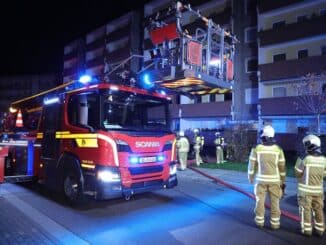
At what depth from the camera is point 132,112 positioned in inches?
299

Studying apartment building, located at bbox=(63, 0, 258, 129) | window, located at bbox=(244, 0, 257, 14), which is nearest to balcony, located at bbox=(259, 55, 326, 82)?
apartment building, located at bbox=(63, 0, 258, 129)

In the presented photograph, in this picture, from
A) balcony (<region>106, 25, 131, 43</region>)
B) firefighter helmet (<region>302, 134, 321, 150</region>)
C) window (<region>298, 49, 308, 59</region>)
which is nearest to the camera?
firefighter helmet (<region>302, 134, 321, 150</region>)

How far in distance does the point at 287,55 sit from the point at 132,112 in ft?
80.1

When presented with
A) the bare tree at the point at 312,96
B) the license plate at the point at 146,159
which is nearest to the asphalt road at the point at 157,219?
the license plate at the point at 146,159

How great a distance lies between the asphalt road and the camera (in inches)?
215

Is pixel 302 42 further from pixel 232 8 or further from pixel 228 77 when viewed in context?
pixel 228 77

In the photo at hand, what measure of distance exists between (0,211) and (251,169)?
501 cm

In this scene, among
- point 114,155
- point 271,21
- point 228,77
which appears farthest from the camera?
point 271,21

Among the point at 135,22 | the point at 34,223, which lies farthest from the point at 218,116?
the point at 34,223

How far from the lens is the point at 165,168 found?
7.77m

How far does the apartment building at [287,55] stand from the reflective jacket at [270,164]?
1934 cm

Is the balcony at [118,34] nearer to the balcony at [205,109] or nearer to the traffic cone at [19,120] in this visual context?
the balcony at [205,109]

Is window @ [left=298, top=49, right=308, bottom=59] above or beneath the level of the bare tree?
above

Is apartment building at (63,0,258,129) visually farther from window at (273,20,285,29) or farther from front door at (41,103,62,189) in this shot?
front door at (41,103,62,189)
